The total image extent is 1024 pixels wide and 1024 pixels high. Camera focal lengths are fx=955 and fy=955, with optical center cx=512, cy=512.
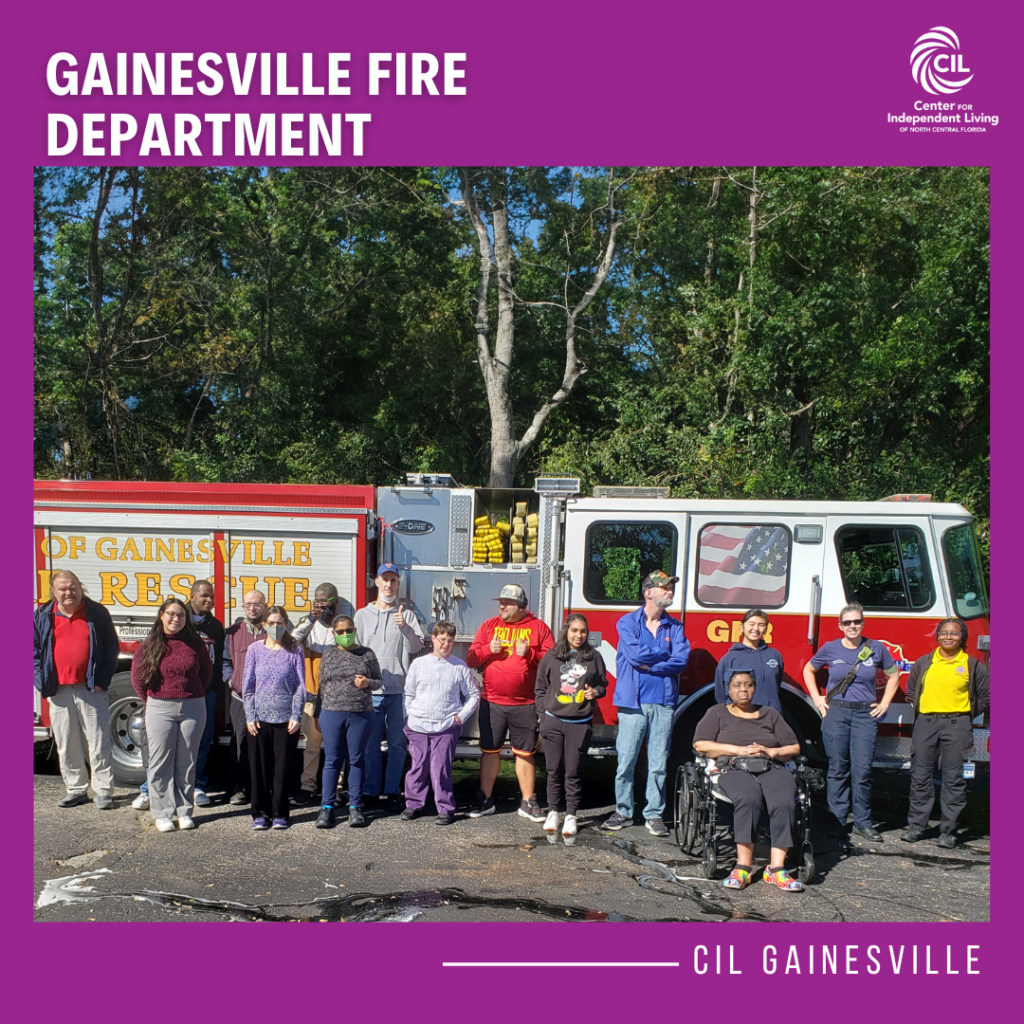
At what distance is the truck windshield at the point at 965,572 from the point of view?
7523 mm

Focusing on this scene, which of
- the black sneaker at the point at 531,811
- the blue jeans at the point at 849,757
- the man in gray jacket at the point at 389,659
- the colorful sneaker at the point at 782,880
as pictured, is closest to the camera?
the colorful sneaker at the point at 782,880

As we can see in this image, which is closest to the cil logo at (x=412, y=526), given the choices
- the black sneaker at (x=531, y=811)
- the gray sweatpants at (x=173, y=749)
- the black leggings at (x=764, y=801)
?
the gray sweatpants at (x=173, y=749)

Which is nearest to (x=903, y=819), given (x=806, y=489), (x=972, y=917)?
(x=972, y=917)

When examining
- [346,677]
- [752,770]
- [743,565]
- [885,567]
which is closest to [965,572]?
A: [885,567]

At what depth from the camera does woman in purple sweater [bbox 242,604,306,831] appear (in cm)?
700

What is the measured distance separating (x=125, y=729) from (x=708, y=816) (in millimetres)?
5008

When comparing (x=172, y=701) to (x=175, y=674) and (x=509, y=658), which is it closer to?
(x=175, y=674)

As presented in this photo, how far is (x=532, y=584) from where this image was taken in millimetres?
8180

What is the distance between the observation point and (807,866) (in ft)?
20.6

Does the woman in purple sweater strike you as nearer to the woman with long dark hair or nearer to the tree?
the woman with long dark hair

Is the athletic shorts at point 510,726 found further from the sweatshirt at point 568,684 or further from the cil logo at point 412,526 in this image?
the cil logo at point 412,526

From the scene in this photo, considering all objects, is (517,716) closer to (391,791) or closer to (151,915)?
(391,791)

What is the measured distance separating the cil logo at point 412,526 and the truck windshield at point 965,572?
4.23 metres

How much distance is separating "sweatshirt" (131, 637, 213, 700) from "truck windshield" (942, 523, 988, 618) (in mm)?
5815
